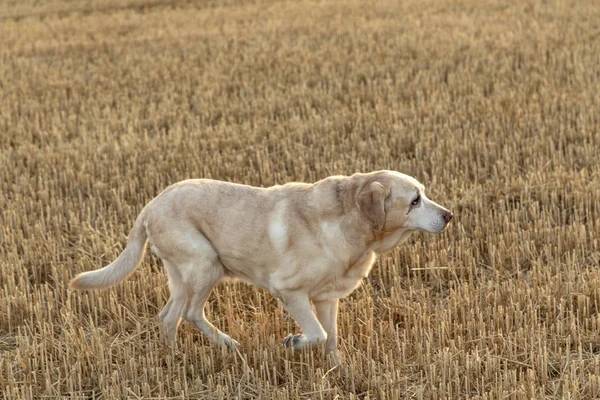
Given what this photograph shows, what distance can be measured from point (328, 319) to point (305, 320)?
1.14ft

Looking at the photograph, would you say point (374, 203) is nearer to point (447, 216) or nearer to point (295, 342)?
point (447, 216)

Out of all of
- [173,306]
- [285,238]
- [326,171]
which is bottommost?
[326,171]

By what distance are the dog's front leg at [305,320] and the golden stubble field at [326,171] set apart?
0.10 m

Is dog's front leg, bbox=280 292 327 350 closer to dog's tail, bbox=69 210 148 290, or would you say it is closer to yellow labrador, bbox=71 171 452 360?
yellow labrador, bbox=71 171 452 360

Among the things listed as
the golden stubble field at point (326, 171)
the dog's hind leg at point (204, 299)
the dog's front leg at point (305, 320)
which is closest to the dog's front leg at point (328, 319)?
the golden stubble field at point (326, 171)

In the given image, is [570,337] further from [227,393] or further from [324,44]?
[324,44]

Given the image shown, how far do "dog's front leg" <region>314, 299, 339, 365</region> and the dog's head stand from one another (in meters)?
0.62

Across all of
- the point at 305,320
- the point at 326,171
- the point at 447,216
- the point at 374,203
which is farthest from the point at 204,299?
the point at 326,171

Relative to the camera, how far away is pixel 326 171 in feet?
29.9

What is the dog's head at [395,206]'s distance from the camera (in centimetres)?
500

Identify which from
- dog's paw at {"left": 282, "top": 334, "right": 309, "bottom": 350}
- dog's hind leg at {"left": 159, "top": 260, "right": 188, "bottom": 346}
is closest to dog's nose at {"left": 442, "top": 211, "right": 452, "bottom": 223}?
dog's paw at {"left": 282, "top": 334, "right": 309, "bottom": 350}

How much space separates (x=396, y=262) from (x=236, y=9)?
13846 mm

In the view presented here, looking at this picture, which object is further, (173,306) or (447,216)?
(173,306)

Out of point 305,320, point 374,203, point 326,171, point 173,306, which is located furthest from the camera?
point 326,171
